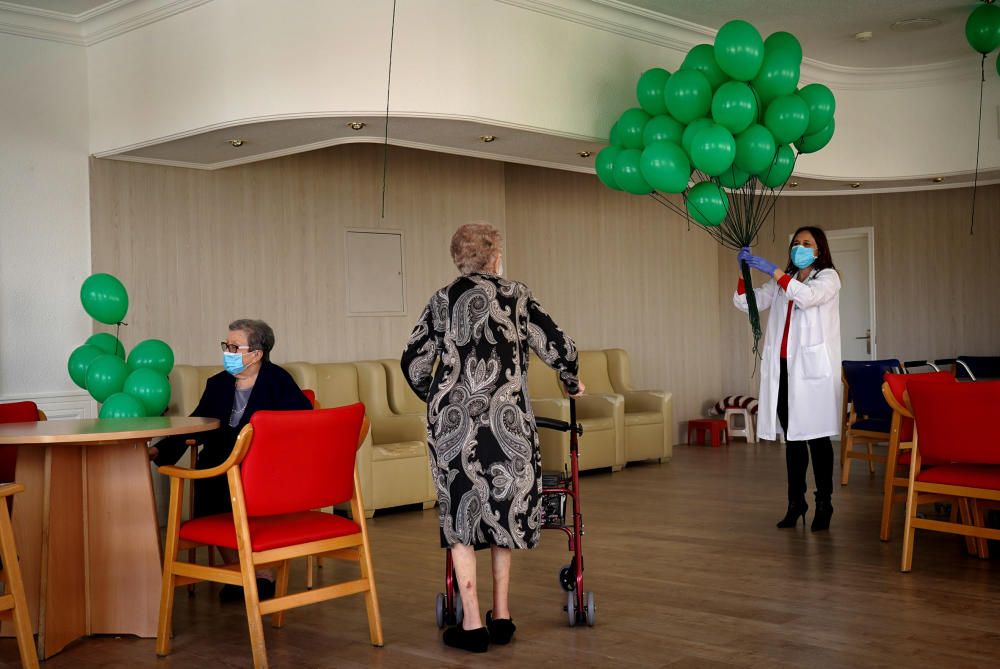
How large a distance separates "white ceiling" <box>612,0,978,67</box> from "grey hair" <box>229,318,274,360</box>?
12.1 feet

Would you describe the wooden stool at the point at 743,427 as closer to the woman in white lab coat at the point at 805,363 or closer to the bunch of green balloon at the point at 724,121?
the bunch of green balloon at the point at 724,121

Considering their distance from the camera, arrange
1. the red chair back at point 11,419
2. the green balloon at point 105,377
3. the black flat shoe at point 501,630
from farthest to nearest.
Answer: the green balloon at point 105,377
the red chair back at point 11,419
the black flat shoe at point 501,630

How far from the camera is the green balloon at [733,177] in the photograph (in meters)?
6.37

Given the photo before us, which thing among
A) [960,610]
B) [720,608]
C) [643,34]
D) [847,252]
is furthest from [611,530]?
[847,252]

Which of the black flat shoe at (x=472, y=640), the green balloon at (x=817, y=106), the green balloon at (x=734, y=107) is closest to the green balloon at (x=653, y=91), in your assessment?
the green balloon at (x=734, y=107)

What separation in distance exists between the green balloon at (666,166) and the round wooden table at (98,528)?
3104 mm

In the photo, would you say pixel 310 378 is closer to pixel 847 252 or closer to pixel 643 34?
pixel 643 34

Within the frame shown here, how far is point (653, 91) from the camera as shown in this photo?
263 inches

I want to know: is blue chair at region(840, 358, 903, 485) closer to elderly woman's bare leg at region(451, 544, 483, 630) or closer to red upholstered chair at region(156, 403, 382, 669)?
elderly woman's bare leg at region(451, 544, 483, 630)

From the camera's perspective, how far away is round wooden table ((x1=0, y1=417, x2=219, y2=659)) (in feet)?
13.5

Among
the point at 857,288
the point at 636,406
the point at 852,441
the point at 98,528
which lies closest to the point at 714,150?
the point at 852,441

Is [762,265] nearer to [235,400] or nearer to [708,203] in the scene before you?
[708,203]

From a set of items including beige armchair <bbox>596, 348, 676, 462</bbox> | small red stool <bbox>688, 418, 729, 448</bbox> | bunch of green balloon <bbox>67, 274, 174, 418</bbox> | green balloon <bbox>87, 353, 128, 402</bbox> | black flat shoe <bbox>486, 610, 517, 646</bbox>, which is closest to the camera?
black flat shoe <bbox>486, 610, 517, 646</bbox>

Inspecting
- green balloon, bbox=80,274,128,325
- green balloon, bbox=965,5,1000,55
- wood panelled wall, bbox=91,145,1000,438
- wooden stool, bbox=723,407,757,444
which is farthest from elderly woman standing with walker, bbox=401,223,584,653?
wooden stool, bbox=723,407,757,444
